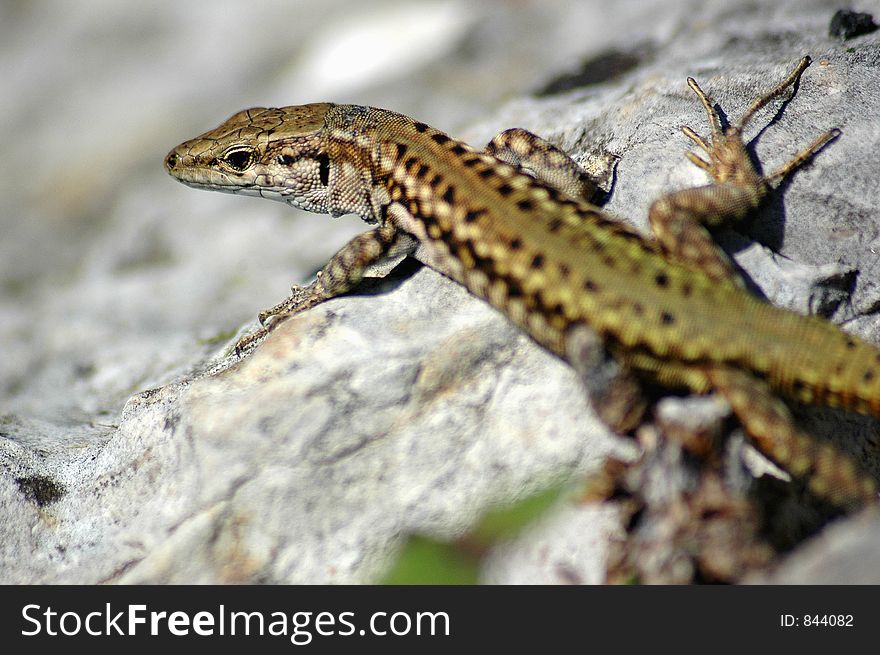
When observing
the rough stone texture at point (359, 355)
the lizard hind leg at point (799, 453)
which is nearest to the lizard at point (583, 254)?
the lizard hind leg at point (799, 453)

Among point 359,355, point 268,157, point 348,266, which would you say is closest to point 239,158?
point 268,157

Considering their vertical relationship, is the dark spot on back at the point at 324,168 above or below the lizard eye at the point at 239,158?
below

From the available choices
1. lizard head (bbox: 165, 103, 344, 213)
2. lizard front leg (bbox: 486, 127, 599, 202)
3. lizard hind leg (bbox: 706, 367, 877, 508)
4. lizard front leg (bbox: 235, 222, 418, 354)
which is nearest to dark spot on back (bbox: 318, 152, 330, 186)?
lizard head (bbox: 165, 103, 344, 213)

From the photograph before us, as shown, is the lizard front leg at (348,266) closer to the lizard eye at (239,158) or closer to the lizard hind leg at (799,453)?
the lizard eye at (239,158)

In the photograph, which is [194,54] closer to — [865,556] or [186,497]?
[186,497]

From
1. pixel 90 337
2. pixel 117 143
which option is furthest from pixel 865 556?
pixel 117 143

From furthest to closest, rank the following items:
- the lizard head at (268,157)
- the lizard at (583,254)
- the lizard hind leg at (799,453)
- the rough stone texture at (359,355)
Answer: the lizard head at (268,157), the rough stone texture at (359,355), the lizard at (583,254), the lizard hind leg at (799,453)
